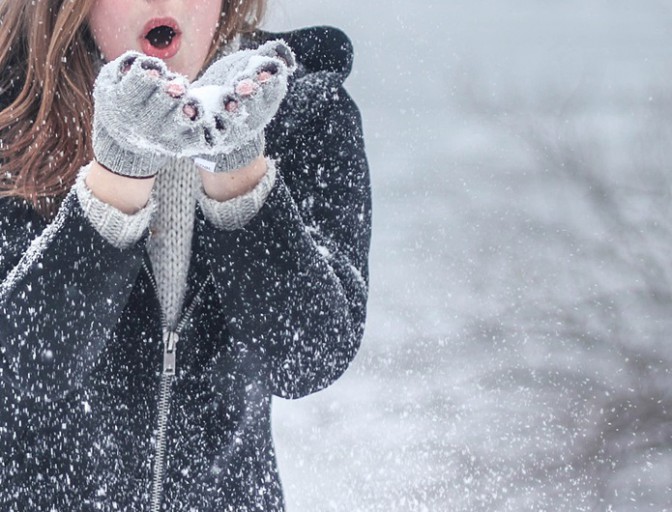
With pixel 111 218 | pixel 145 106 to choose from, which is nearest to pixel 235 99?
pixel 145 106

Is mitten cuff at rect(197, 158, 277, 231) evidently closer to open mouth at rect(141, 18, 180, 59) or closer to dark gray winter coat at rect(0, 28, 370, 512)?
dark gray winter coat at rect(0, 28, 370, 512)

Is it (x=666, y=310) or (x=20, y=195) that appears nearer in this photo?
(x=20, y=195)

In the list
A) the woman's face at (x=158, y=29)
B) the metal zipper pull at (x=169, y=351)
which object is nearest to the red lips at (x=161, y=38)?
the woman's face at (x=158, y=29)

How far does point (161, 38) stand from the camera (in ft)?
3.34

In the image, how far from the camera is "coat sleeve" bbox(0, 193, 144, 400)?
90cm

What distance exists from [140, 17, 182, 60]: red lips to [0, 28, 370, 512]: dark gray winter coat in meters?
0.13

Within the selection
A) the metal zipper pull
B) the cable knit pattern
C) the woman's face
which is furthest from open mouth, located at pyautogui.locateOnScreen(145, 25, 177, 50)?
the metal zipper pull

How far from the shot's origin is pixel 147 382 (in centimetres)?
101

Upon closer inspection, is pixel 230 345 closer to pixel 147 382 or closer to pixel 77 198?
pixel 147 382

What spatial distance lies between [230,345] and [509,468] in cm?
544

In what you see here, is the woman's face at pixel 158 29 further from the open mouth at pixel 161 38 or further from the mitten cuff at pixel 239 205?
the mitten cuff at pixel 239 205

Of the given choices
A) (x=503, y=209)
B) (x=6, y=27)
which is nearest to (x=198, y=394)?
(x=6, y=27)

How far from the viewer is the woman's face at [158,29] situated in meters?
1.00

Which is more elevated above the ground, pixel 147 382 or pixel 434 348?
pixel 147 382
